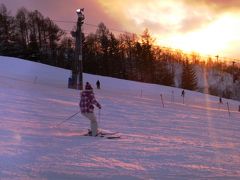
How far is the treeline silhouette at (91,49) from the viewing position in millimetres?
97688

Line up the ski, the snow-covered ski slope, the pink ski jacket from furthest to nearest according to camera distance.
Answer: the ski → the pink ski jacket → the snow-covered ski slope

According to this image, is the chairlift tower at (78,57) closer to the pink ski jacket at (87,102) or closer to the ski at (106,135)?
the ski at (106,135)

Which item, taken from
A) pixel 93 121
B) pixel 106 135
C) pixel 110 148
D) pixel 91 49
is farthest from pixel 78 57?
pixel 91 49

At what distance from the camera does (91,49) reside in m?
105

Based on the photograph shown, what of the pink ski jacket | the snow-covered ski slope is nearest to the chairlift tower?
the snow-covered ski slope

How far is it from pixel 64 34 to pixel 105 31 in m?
13.4

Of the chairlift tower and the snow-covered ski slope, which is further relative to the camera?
the chairlift tower

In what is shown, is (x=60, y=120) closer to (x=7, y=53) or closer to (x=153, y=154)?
(x=153, y=154)

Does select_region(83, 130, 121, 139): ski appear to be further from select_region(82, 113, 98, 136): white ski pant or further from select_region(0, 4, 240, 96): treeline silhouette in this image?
select_region(0, 4, 240, 96): treeline silhouette

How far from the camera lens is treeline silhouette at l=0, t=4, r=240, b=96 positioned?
320ft

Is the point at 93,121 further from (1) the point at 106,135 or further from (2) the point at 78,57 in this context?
(2) the point at 78,57

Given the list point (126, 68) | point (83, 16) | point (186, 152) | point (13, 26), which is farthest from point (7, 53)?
point (186, 152)

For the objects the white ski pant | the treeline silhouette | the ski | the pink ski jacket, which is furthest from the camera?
the treeline silhouette

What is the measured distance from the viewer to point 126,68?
362 ft
